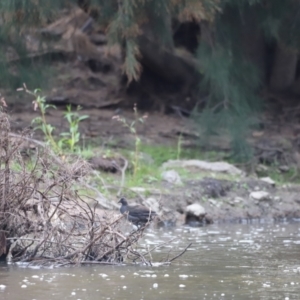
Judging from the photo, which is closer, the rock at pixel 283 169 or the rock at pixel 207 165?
the rock at pixel 207 165

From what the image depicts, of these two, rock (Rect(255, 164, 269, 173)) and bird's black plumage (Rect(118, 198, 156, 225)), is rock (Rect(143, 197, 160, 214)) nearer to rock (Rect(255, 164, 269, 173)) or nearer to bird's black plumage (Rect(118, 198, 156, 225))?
bird's black plumage (Rect(118, 198, 156, 225))

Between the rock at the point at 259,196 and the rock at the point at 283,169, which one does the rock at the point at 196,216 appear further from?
the rock at the point at 283,169

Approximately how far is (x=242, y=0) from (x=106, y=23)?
5.89ft

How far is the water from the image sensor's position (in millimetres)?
6215

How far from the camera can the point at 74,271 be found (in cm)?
714

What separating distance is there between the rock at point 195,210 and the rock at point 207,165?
1.69 metres

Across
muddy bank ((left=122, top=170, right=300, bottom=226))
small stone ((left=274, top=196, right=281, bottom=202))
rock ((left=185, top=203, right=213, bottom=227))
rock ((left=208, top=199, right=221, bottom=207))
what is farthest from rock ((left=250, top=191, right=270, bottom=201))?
rock ((left=185, top=203, right=213, bottom=227))

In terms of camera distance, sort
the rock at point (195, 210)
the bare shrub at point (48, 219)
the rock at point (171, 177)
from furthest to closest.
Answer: the rock at point (171, 177), the rock at point (195, 210), the bare shrub at point (48, 219)

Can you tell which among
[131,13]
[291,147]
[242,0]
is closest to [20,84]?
[131,13]

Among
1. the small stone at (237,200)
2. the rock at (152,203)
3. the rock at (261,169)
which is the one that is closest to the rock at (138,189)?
the rock at (152,203)

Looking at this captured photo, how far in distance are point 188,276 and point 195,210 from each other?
3.67 metres

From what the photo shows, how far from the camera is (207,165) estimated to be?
12.5 m

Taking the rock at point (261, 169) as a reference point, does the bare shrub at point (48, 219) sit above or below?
above

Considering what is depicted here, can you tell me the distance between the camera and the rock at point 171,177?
455 inches
